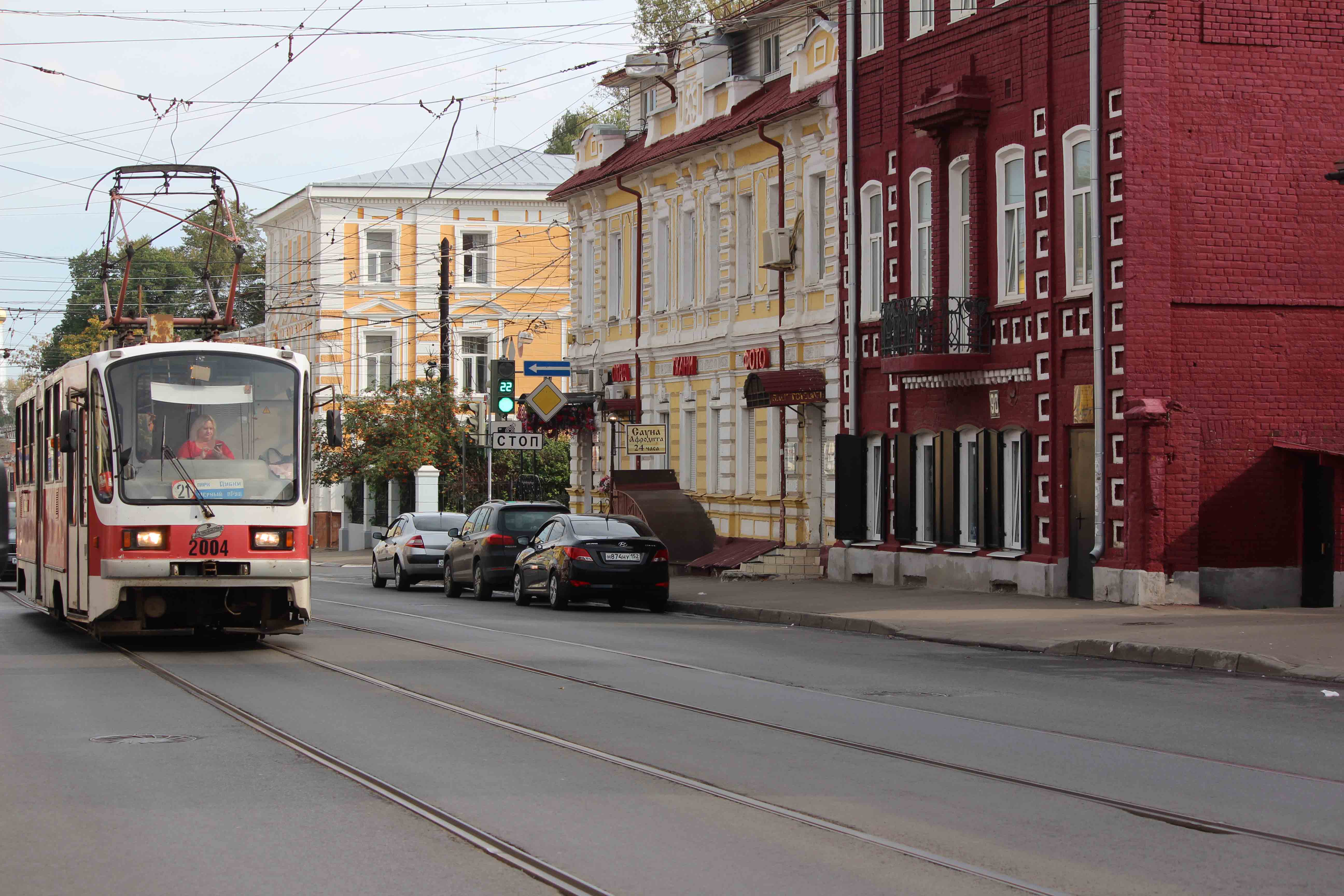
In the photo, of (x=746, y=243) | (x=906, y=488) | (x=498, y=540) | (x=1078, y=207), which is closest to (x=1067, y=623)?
(x=1078, y=207)

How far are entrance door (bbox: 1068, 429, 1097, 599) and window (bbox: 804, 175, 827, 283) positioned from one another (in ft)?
29.2

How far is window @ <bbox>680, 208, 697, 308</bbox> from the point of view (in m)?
37.1

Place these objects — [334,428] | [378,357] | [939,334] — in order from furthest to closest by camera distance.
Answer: [378,357] < [939,334] < [334,428]

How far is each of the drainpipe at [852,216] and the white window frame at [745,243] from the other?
483 cm

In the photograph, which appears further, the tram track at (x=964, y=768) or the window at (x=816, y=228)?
the window at (x=816, y=228)

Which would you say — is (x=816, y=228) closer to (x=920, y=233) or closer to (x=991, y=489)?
(x=920, y=233)

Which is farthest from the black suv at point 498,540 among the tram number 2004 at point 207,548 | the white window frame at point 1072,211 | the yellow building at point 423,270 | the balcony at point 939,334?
the yellow building at point 423,270

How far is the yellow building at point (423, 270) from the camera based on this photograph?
61562 millimetres

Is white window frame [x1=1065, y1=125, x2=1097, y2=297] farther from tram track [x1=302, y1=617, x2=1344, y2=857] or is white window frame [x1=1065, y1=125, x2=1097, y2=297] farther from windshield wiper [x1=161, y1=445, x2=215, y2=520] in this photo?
windshield wiper [x1=161, y1=445, x2=215, y2=520]

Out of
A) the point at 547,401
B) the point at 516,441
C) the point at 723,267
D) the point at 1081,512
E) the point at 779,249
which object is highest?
the point at 723,267

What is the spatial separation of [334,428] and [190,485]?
5.76 feet

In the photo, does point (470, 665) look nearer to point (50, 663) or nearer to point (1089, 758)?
point (50, 663)

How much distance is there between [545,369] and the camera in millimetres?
35281

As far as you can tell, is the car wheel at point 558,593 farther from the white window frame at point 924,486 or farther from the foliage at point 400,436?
the foliage at point 400,436
